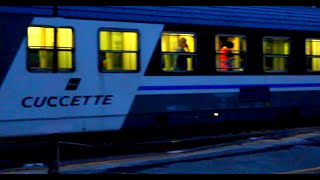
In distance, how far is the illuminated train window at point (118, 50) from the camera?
36.7ft

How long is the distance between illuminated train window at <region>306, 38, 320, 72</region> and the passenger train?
3 cm

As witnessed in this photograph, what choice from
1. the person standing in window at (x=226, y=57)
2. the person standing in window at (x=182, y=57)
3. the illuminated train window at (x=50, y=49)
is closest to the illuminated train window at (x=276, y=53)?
the person standing in window at (x=226, y=57)

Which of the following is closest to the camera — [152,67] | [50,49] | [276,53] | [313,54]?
[50,49]

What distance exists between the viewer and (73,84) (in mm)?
10773

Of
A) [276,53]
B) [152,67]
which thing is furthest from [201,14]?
[276,53]

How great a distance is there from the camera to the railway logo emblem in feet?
35.1

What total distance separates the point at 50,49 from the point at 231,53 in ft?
15.8

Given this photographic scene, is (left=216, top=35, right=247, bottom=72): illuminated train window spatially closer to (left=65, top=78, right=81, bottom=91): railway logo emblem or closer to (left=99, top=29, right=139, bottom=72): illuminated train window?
(left=99, top=29, right=139, bottom=72): illuminated train window

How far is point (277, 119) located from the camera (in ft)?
47.6

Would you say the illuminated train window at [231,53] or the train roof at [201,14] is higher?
the train roof at [201,14]

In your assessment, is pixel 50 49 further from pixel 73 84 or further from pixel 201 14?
pixel 201 14

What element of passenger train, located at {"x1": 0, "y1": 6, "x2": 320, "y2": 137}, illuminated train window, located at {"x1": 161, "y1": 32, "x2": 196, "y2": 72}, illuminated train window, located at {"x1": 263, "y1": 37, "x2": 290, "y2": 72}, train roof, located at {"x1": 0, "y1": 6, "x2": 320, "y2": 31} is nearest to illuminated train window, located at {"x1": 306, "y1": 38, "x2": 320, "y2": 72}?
passenger train, located at {"x1": 0, "y1": 6, "x2": 320, "y2": 137}

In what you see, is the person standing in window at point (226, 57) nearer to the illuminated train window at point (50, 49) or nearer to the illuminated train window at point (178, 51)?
the illuminated train window at point (178, 51)

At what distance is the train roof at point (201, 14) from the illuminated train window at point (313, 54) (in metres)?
0.37
